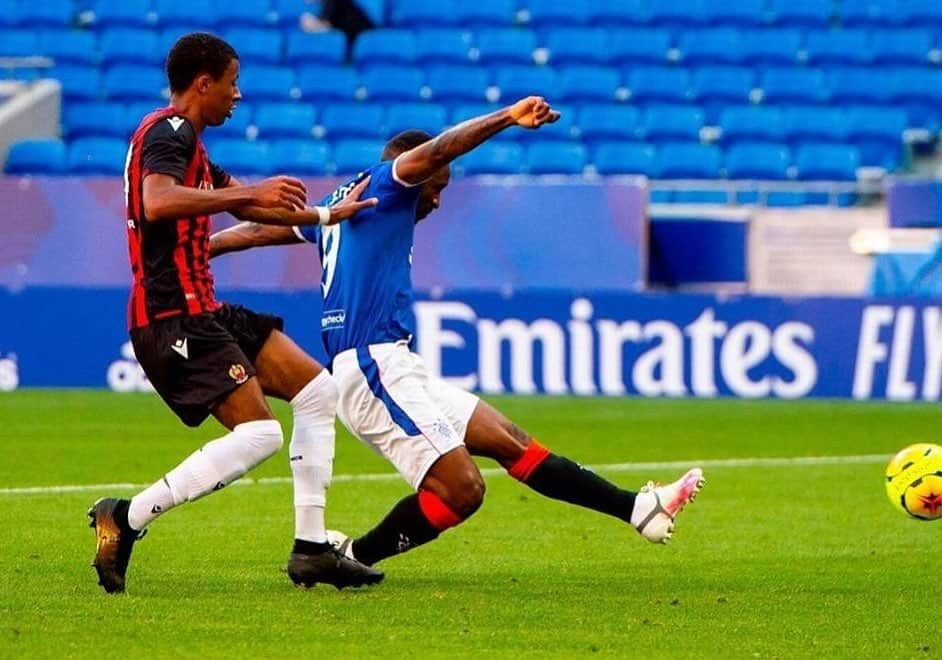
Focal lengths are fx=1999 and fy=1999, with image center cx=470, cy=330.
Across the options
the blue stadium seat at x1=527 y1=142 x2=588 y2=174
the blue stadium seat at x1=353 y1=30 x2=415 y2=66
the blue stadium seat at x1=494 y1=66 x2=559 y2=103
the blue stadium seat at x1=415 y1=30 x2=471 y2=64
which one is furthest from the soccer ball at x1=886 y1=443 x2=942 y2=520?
the blue stadium seat at x1=353 y1=30 x2=415 y2=66

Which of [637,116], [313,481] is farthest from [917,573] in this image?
[637,116]

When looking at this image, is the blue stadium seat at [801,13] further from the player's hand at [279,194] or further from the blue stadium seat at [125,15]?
the player's hand at [279,194]

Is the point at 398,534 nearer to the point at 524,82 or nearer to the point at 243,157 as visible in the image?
the point at 243,157

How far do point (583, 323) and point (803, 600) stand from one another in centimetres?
943

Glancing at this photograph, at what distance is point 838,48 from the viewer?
23.2 meters

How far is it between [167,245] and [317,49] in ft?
55.9

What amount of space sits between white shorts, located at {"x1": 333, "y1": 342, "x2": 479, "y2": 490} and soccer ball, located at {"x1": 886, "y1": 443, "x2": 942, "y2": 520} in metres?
1.99

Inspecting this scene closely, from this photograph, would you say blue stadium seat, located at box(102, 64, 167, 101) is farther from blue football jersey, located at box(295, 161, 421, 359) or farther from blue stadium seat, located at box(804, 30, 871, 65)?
blue football jersey, located at box(295, 161, 421, 359)

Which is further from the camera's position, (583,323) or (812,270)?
(812,270)

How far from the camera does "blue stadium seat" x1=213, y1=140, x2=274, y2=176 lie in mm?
21250

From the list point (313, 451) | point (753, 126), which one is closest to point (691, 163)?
point (753, 126)

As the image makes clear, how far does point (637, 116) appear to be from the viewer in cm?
2242

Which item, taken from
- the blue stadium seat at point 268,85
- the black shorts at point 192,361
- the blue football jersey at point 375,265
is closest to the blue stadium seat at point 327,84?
the blue stadium seat at point 268,85

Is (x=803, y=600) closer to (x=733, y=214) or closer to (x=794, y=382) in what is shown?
(x=794, y=382)
